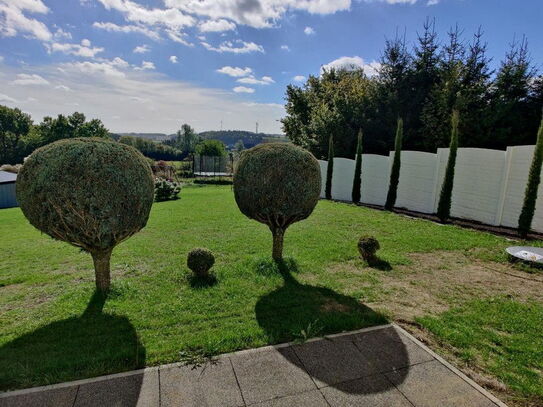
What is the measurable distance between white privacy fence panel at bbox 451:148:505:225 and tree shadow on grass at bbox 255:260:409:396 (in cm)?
980

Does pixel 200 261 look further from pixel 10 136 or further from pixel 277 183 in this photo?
pixel 10 136

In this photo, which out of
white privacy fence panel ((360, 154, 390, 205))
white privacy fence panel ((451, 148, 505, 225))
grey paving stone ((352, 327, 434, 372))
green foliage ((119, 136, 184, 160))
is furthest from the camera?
green foliage ((119, 136, 184, 160))

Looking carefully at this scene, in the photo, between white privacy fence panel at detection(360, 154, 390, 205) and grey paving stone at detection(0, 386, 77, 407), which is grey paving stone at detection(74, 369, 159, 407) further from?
white privacy fence panel at detection(360, 154, 390, 205)

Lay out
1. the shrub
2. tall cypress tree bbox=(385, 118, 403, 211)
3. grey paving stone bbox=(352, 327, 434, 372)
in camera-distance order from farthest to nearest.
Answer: the shrub, tall cypress tree bbox=(385, 118, 403, 211), grey paving stone bbox=(352, 327, 434, 372)

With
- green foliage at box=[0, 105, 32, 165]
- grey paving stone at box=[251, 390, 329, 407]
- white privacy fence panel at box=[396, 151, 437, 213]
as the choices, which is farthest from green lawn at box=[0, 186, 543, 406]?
green foliage at box=[0, 105, 32, 165]

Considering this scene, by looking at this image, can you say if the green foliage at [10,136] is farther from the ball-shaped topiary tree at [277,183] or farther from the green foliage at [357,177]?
the ball-shaped topiary tree at [277,183]

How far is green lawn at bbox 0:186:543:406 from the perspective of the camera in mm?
4152

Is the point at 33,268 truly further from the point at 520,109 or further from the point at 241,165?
the point at 520,109

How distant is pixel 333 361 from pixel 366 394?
0.63 metres

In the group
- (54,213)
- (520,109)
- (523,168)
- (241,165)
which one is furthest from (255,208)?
(520,109)

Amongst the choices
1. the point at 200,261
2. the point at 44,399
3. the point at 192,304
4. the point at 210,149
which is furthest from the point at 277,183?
the point at 210,149

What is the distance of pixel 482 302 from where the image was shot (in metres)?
5.86

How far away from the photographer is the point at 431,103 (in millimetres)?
20234

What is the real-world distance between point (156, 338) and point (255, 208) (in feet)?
10.9
